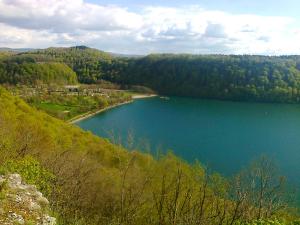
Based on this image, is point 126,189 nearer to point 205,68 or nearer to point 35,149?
point 35,149

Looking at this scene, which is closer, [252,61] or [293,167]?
[293,167]

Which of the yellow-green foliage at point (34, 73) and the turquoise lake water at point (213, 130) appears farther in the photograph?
the yellow-green foliage at point (34, 73)

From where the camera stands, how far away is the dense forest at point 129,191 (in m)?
10.0

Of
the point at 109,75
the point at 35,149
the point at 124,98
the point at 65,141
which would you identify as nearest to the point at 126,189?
the point at 35,149

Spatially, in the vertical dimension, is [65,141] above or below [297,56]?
below

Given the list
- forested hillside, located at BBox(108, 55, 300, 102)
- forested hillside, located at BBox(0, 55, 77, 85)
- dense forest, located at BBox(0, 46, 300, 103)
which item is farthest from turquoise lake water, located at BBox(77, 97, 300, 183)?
forested hillside, located at BBox(0, 55, 77, 85)

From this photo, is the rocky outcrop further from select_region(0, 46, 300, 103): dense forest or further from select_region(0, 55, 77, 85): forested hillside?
select_region(0, 55, 77, 85): forested hillside

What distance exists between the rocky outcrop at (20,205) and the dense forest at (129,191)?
58cm

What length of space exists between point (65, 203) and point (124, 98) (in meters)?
78.7

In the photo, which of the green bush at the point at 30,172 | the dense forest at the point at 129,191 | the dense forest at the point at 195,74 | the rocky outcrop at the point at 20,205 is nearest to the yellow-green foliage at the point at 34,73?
the dense forest at the point at 195,74

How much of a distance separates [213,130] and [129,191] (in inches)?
1559

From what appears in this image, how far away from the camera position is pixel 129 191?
14.8 m

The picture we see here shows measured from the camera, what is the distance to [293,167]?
3503cm

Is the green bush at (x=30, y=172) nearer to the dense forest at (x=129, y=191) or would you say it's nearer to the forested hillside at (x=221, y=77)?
the dense forest at (x=129, y=191)
